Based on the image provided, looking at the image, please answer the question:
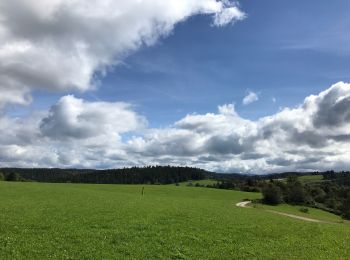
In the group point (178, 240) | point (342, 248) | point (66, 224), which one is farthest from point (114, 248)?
point (342, 248)

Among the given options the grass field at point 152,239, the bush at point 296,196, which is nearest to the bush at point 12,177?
the bush at point 296,196

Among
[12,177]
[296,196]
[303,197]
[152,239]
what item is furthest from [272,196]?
[152,239]

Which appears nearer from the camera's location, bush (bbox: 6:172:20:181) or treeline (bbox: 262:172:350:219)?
treeline (bbox: 262:172:350:219)

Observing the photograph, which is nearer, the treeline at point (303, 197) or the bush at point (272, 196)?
the bush at point (272, 196)

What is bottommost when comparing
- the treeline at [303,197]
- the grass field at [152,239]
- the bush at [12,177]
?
the grass field at [152,239]

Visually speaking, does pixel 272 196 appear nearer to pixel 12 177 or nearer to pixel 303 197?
pixel 303 197

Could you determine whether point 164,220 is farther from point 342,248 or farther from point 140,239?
point 342,248

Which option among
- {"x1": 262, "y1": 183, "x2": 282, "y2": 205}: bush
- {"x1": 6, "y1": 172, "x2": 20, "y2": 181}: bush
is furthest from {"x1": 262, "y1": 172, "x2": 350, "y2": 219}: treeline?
{"x1": 6, "y1": 172, "x2": 20, "y2": 181}: bush

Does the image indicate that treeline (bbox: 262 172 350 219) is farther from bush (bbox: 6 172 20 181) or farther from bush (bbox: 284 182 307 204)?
bush (bbox: 6 172 20 181)

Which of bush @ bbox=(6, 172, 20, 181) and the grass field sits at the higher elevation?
bush @ bbox=(6, 172, 20, 181)

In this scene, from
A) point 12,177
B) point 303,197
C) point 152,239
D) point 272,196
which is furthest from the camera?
point 12,177

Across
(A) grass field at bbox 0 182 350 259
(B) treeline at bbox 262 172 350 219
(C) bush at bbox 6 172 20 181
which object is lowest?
(A) grass field at bbox 0 182 350 259

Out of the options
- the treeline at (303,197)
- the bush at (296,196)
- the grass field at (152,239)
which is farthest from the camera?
the bush at (296,196)

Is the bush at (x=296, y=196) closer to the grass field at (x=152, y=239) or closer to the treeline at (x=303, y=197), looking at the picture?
the treeline at (x=303, y=197)
